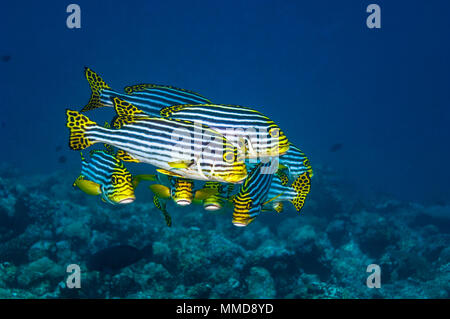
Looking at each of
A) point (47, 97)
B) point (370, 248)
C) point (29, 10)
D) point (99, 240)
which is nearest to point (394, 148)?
point (370, 248)

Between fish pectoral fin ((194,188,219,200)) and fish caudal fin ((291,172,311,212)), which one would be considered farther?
fish caudal fin ((291,172,311,212))

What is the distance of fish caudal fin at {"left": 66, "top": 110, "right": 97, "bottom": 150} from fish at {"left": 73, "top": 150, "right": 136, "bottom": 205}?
32 cm

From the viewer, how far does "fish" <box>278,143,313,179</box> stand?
323cm

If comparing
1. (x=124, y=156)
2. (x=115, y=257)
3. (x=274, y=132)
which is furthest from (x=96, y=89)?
(x=115, y=257)

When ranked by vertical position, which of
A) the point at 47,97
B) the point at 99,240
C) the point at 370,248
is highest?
the point at 47,97

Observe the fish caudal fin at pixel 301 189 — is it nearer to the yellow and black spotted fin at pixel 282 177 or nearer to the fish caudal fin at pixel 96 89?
the yellow and black spotted fin at pixel 282 177

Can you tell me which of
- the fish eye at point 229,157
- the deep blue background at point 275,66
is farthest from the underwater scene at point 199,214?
the deep blue background at point 275,66

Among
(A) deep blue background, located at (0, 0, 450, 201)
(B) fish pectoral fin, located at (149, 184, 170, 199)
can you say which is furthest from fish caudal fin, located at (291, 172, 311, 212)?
(A) deep blue background, located at (0, 0, 450, 201)

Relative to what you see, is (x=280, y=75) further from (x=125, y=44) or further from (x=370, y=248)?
(x=370, y=248)

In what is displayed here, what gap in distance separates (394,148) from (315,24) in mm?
51457

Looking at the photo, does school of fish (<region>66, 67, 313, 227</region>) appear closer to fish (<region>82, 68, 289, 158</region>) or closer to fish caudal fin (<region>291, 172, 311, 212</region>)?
fish (<region>82, 68, 289, 158</region>)

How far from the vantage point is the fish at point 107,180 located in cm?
260

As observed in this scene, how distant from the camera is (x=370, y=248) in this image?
12.9 metres

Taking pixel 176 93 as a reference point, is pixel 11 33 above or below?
above
